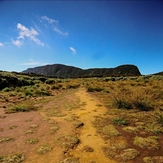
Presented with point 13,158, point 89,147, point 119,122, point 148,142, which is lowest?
point 13,158

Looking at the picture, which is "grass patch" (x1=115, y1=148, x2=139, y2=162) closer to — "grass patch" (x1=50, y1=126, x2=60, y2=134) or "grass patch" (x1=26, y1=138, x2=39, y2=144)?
"grass patch" (x1=26, y1=138, x2=39, y2=144)

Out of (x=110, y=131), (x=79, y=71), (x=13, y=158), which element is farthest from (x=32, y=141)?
(x=79, y=71)

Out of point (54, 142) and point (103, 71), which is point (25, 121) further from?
point (103, 71)

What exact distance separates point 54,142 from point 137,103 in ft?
18.5

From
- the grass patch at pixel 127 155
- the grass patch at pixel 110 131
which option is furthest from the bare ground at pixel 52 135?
the grass patch at pixel 110 131

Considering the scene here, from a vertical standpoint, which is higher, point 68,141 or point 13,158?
point 68,141

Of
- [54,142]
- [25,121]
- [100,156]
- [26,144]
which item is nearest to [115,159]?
[100,156]

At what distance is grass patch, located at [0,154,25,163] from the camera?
4.09 meters

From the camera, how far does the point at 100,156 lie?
4.28 meters

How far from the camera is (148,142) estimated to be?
4.97 meters

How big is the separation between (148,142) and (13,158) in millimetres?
3588

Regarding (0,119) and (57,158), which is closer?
(57,158)

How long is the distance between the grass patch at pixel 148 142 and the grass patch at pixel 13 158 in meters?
3.04

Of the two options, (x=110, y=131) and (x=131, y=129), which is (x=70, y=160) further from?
(x=131, y=129)
